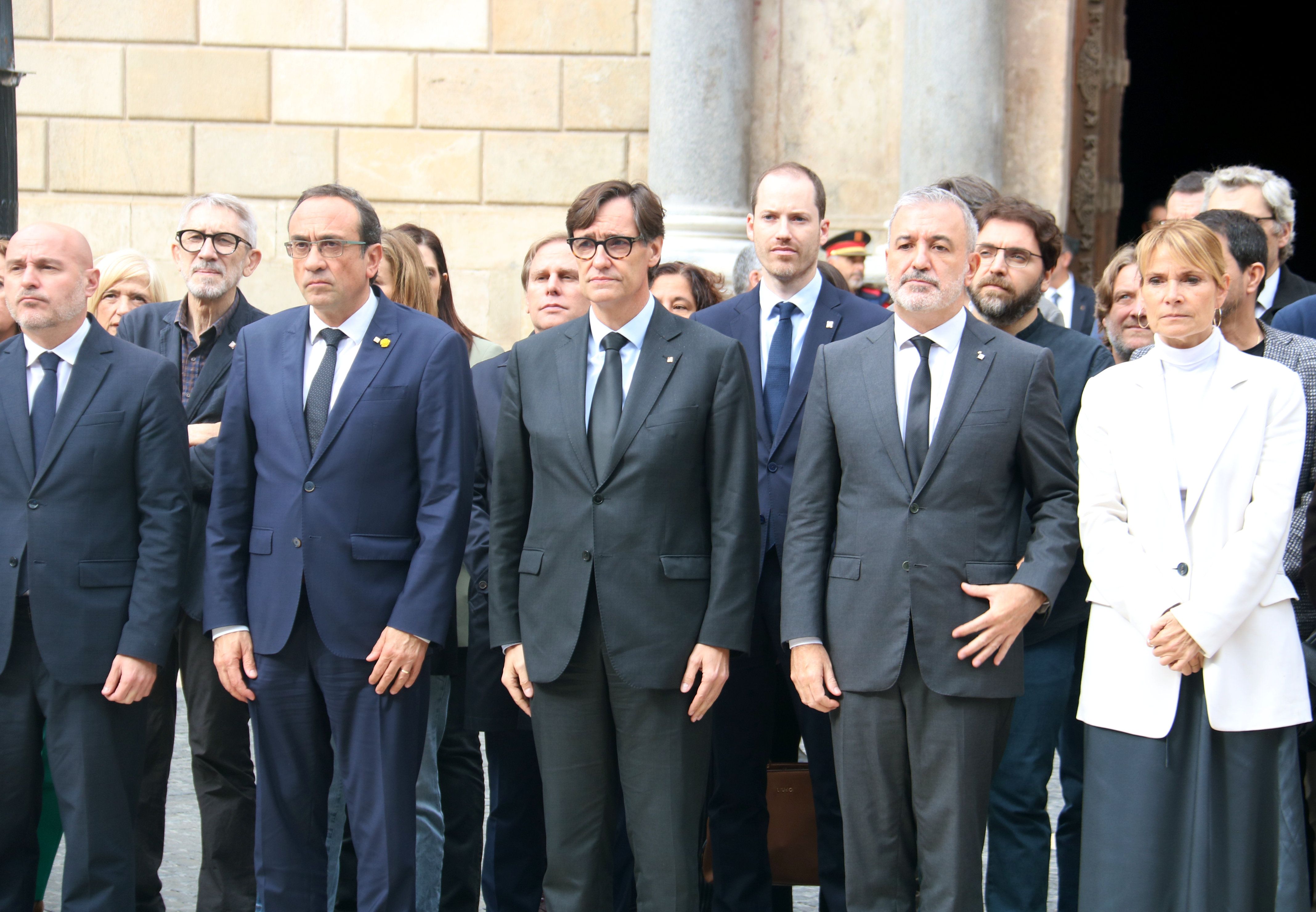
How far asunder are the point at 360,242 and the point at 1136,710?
2445 millimetres

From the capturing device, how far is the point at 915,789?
144 inches

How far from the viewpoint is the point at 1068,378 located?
433 cm

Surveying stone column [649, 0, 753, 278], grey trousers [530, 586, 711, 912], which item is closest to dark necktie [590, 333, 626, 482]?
grey trousers [530, 586, 711, 912]

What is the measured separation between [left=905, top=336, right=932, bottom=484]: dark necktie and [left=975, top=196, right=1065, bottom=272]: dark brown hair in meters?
0.90

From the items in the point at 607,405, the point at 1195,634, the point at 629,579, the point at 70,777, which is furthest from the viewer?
the point at 70,777

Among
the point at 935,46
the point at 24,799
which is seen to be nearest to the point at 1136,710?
the point at 24,799

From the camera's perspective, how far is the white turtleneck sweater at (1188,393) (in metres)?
3.65

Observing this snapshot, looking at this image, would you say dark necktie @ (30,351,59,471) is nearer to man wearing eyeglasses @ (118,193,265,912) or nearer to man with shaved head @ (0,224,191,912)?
man with shaved head @ (0,224,191,912)

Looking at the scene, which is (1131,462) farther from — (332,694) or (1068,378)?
(332,694)

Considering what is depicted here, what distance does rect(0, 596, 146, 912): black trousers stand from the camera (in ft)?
Result: 13.0

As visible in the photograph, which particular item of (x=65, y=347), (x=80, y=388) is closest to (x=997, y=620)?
(x=80, y=388)

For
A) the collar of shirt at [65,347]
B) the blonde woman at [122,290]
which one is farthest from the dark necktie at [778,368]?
the blonde woman at [122,290]

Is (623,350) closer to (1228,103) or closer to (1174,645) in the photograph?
(1174,645)

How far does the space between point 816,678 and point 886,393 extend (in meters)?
0.76
